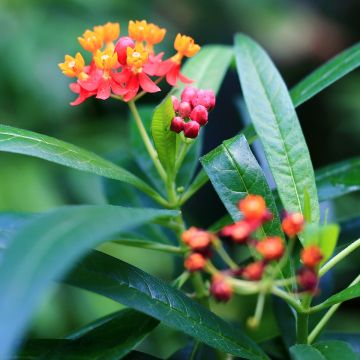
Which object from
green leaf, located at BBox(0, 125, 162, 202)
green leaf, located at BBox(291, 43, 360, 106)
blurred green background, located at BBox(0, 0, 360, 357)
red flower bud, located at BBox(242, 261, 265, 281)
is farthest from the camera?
blurred green background, located at BBox(0, 0, 360, 357)

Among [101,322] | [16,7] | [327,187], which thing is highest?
[16,7]

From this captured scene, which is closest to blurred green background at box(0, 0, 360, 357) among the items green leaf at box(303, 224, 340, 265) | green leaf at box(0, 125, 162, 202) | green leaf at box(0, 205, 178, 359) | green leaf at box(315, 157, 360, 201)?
green leaf at box(315, 157, 360, 201)

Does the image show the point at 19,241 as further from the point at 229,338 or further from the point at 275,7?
the point at 275,7

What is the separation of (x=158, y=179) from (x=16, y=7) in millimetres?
2448

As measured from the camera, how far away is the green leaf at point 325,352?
83 cm

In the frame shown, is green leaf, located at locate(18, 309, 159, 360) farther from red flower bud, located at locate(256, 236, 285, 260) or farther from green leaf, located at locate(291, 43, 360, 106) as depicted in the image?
green leaf, located at locate(291, 43, 360, 106)

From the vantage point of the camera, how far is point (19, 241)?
620 millimetres

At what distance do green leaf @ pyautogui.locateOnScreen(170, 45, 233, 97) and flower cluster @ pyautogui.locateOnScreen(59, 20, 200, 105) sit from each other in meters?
0.18

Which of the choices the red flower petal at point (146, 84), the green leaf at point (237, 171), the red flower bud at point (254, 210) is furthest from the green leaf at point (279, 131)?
the red flower bud at point (254, 210)

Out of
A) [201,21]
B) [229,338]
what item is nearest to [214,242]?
[229,338]

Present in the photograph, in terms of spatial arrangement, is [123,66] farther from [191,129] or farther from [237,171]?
[237,171]

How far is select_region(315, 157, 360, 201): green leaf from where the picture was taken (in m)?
1.28

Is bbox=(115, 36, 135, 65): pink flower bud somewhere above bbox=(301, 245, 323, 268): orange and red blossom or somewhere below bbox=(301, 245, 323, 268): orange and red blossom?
above

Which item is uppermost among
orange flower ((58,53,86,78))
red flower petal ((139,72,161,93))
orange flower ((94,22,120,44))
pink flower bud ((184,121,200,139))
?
orange flower ((94,22,120,44))
